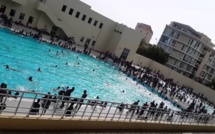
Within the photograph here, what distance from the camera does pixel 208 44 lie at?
233 feet

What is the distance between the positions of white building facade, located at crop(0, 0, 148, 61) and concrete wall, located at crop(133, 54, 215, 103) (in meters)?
4.80

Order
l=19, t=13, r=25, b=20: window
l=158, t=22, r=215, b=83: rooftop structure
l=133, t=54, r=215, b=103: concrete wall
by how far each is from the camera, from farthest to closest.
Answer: l=158, t=22, r=215, b=83: rooftop structure
l=133, t=54, r=215, b=103: concrete wall
l=19, t=13, r=25, b=20: window

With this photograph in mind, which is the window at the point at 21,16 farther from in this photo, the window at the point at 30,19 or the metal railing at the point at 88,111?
the metal railing at the point at 88,111

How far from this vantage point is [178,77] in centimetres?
5247

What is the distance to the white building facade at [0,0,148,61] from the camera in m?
35.7

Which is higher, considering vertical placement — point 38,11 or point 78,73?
point 38,11

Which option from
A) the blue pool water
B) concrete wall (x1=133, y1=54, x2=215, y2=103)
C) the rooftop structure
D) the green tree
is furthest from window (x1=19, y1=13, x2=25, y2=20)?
the rooftop structure

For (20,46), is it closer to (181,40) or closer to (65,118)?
(65,118)

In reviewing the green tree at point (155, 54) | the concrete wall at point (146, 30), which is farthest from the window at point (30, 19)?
the concrete wall at point (146, 30)

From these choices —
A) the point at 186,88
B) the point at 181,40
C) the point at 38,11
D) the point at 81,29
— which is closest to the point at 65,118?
the point at 38,11

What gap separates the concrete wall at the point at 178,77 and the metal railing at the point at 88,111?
33066mm

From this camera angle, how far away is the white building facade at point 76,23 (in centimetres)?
3572

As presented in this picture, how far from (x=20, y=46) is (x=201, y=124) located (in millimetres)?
19800

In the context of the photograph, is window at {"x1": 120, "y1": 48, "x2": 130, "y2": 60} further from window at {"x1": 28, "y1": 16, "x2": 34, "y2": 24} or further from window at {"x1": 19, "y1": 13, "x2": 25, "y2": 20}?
window at {"x1": 19, "y1": 13, "x2": 25, "y2": 20}
